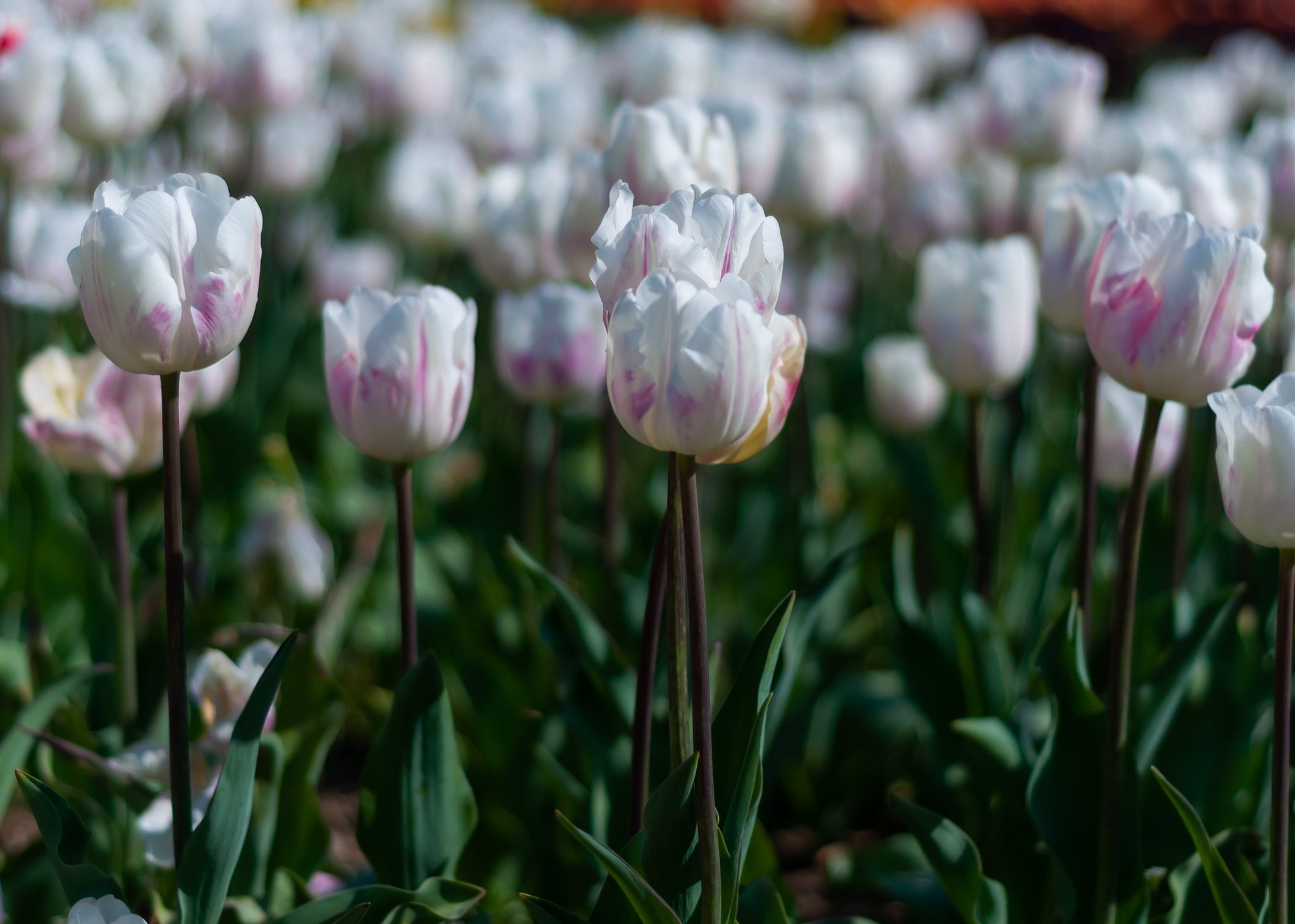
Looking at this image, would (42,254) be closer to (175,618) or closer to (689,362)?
(175,618)

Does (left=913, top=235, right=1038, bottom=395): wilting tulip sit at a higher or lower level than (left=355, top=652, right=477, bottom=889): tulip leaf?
higher

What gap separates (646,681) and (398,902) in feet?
1.07

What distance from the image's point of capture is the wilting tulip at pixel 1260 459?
3.48 ft

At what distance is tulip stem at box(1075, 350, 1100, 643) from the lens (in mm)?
1528

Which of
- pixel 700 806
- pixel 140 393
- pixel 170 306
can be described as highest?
pixel 170 306

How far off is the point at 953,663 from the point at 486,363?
1862 millimetres

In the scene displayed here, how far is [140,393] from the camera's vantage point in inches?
60.0

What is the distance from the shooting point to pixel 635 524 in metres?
2.37

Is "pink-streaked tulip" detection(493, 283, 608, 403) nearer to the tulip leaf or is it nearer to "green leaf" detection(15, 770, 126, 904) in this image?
the tulip leaf

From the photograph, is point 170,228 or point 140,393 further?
point 140,393

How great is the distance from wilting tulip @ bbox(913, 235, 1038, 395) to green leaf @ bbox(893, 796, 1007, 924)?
81 cm

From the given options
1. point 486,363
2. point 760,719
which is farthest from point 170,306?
point 486,363

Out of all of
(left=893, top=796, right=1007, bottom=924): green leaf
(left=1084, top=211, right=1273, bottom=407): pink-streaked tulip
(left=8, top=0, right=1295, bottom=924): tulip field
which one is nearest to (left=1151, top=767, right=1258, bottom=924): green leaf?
(left=8, top=0, right=1295, bottom=924): tulip field

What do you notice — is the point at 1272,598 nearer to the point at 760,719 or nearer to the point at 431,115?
the point at 760,719
